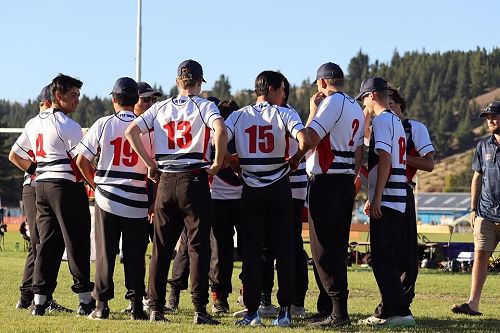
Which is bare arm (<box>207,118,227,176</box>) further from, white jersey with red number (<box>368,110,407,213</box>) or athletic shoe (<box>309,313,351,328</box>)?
athletic shoe (<box>309,313,351,328</box>)

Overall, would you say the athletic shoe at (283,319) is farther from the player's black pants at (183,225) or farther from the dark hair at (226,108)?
the dark hair at (226,108)

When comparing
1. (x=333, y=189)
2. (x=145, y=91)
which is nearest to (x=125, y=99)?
(x=145, y=91)

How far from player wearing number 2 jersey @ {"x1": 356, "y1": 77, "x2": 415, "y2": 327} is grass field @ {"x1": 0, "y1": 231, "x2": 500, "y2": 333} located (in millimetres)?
372

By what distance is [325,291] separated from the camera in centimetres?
980

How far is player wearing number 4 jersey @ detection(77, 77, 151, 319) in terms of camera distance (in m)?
9.78

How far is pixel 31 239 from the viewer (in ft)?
36.2

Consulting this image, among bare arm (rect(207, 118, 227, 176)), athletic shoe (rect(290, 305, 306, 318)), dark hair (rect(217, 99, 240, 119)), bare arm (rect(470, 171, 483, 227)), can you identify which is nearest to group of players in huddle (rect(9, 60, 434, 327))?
bare arm (rect(207, 118, 227, 176))

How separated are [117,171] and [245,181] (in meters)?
1.27

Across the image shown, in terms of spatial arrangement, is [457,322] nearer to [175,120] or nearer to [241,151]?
Result: [241,151]

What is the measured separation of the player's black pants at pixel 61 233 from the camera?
10.2m

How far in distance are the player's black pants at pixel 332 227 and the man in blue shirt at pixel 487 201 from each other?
8.19ft

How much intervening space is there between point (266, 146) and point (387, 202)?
131cm

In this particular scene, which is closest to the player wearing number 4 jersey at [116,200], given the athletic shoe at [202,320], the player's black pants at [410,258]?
the athletic shoe at [202,320]

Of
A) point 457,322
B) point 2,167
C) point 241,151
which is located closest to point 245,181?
point 241,151
